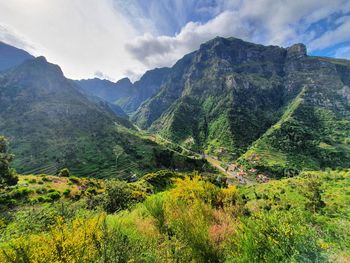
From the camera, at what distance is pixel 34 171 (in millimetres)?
125250

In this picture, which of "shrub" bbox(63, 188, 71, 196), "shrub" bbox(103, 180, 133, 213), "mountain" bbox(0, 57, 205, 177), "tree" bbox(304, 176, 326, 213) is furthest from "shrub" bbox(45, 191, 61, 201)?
"mountain" bbox(0, 57, 205, 177)

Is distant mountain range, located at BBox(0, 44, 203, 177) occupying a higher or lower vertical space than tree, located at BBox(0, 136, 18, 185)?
lower

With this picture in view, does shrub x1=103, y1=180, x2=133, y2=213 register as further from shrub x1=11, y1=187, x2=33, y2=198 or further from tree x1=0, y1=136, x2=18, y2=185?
tree x1=0, y1=136, x2=18, y2=185

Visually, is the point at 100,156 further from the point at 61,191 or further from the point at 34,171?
the point at 61,191

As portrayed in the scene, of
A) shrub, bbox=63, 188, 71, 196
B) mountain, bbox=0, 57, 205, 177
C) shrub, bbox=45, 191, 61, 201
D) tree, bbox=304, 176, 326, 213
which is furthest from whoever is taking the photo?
mountain, bbox=0, 57, 205, 177

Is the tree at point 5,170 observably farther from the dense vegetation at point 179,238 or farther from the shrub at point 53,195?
the dense vegetation at point 179,238

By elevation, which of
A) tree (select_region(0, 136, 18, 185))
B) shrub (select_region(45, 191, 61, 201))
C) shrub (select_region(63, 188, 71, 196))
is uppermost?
tree (select_region(0, 136, 18, 185))

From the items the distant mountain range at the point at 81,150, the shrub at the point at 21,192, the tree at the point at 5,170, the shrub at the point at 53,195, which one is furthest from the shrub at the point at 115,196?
the distant mountain range at the point at 81,150

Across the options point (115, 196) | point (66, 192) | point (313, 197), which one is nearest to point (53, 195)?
point (66, 192)

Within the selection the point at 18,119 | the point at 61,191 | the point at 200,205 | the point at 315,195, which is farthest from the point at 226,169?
the point at 18,119

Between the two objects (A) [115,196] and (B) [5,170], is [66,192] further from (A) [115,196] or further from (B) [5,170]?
(A) [115,196]

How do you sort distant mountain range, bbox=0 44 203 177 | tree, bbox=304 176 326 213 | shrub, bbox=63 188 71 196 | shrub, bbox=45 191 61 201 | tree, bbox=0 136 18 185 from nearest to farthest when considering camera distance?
1. shrub, bbox=45 191 61 201
2. tree, bbox=0 136 18 185
3. tree, bbox=304 176 326 213
4. shrub, bbox=63 188 71 196
5. distant mountain range, bbox=0 44 203 177

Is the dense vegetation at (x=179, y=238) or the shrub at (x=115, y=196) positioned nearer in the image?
the dense vegetation at (x=179, y=238)

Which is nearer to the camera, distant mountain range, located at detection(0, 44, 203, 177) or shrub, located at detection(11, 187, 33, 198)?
shrub, located at detection(11, 187, 33, 198)
